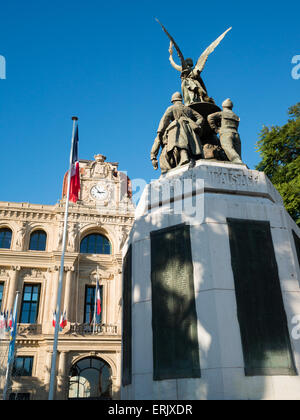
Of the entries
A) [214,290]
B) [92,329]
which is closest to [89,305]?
[92,329]

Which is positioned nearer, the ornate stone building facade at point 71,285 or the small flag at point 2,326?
the small flag at point 2,326

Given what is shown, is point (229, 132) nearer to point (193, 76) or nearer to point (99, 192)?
point (193, 76)

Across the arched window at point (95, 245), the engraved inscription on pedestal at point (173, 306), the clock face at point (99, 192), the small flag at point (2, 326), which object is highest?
the clock face at point (99, 192)

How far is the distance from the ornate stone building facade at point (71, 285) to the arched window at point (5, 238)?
0.07 meters

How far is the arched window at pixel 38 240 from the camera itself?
29.5m

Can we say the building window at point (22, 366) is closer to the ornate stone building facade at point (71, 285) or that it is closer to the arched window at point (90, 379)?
the ornate stone building facade at point (71, 285)

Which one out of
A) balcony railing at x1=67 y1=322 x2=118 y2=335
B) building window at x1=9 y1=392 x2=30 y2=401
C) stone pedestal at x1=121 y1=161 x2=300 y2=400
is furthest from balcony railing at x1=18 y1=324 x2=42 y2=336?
stone pedestal at x1=121 y1=161 x2=300 y2=400

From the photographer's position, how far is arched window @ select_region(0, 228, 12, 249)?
29.0 m

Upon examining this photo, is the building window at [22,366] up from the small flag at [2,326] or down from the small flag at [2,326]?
down

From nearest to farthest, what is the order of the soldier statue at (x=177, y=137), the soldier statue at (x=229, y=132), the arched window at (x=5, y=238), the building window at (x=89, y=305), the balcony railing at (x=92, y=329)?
1. the soldier statue at (x=177, y=137)
2. the soldier statue at (x=229, y=132)
3. the balcony railing at (x=92, y=329)
4. the building window at (x=89, y=305)
5. the arched window at (x=5, y=238)

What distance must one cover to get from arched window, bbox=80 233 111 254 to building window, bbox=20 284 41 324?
4.64 m

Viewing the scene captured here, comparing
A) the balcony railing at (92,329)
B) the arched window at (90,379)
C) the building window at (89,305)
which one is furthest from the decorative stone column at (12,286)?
the arched window at (90,379)

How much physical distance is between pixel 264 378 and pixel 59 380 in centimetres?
2265
